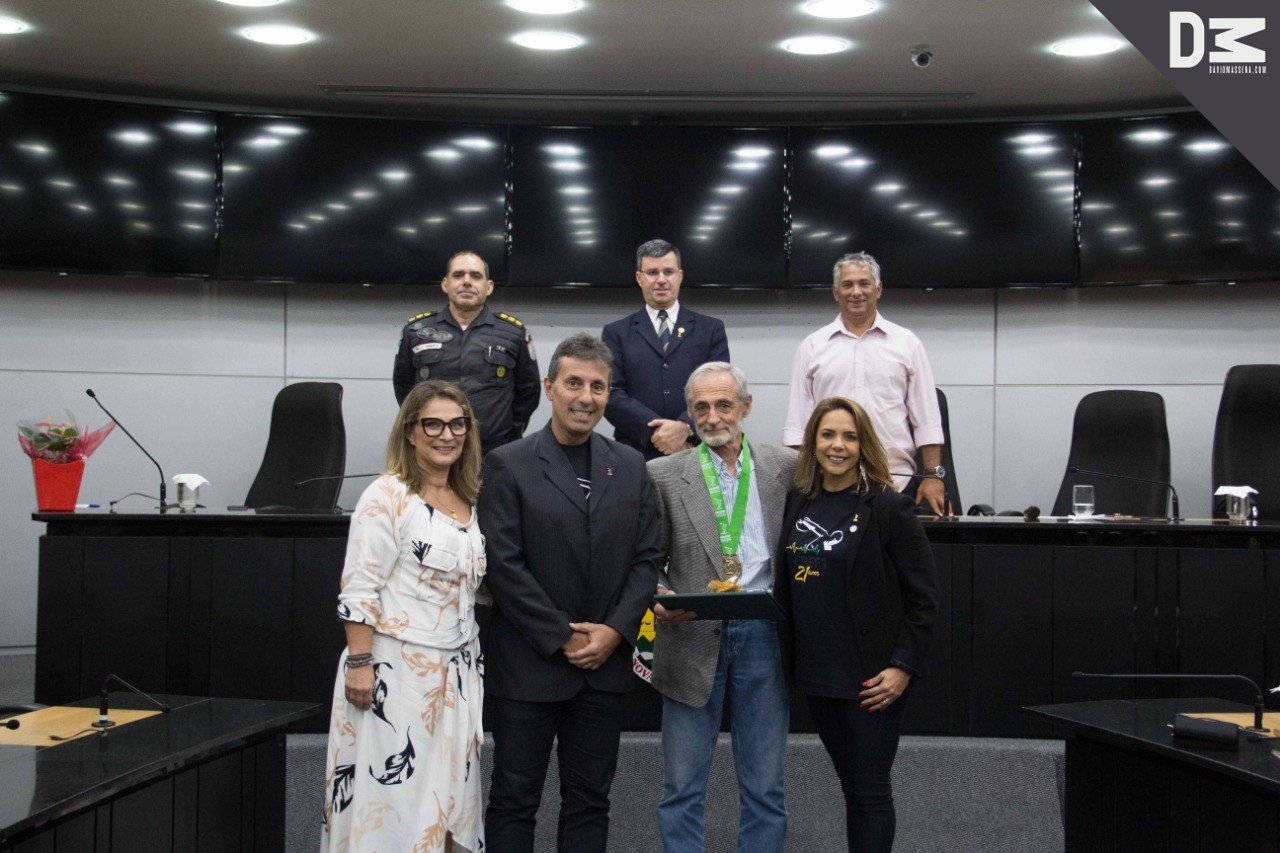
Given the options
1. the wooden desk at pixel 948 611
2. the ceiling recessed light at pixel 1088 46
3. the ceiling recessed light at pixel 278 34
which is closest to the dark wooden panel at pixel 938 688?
the wooden desk at pixel 948 611

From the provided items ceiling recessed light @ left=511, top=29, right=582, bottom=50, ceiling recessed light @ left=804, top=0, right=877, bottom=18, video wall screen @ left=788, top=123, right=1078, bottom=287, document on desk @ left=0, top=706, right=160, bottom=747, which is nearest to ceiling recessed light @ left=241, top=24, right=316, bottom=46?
ceiling recessed light @ left=511, top=29, right=582, bottom=50

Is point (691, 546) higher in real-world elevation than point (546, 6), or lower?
lower

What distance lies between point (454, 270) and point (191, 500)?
1.30 metres

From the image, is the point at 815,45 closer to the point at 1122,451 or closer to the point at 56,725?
the point at 1122,451

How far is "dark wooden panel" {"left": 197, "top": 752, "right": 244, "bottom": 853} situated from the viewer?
2689 mm

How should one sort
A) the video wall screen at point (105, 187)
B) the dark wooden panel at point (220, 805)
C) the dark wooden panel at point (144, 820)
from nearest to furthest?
the dark wooden panel at point (144, 820)
the dark wooden panel at point (220, 805)
the video wall screen at point (105, 187)

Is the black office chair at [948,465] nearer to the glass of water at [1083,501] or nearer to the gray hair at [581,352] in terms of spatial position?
the glass of water at [1083,501]

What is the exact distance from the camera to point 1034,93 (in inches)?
239

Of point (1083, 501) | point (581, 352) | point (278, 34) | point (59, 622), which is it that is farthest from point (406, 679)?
point (278, 34)

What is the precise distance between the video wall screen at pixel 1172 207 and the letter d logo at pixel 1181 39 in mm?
578

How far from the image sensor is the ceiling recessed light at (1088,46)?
5277mm

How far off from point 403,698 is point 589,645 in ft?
1.37

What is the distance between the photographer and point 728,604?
275 cm

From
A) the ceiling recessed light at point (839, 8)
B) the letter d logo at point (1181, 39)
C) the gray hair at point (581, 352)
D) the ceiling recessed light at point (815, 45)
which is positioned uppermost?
the letter d logo at point (1181, 39)
